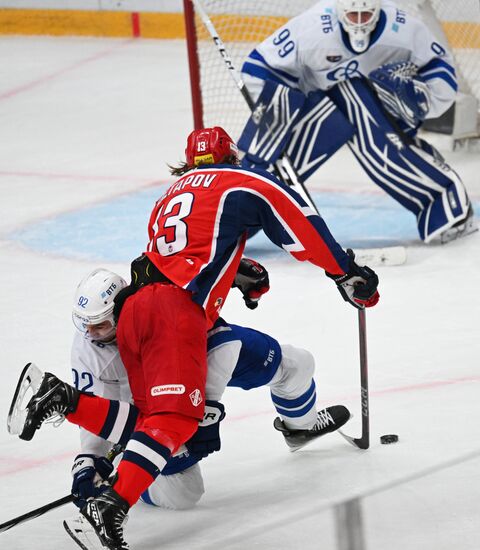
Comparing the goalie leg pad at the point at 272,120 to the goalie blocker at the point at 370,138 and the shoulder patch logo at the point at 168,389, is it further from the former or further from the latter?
the shoulder patch logo at the point at 168,389

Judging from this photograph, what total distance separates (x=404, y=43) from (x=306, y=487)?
2390 mm

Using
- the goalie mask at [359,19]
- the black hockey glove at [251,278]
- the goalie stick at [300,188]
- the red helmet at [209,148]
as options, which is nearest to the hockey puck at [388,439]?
the black hockey glove at [251,278]

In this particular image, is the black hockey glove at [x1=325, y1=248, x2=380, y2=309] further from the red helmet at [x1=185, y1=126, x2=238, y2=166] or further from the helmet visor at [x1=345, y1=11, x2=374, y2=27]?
the helmet visor at [x1=345, y1=11, x2=374, y2=27]

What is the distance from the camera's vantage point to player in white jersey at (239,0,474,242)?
4.80m

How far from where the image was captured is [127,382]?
2908mm

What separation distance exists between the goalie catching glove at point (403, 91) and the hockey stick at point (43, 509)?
2487mm

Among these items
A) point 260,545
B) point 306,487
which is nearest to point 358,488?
point 306,487

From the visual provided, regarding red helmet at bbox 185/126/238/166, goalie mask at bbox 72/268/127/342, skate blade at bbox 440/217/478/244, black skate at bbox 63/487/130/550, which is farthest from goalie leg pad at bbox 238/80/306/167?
black skate at bbox 63/487/130/550

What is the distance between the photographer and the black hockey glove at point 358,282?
9.63 feet

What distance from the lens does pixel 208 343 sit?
2.83 m

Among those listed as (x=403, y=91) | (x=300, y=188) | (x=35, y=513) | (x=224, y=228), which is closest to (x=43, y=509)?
(x=35, y=513)

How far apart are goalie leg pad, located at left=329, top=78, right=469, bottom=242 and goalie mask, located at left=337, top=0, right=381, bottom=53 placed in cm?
20

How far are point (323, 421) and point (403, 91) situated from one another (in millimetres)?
2098

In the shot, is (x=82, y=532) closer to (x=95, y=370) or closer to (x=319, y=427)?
(x=95, y=370)
